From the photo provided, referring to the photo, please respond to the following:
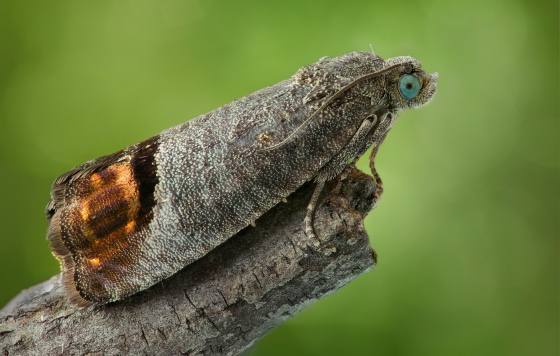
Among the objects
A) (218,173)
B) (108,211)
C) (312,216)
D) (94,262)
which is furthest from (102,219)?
(312,216)

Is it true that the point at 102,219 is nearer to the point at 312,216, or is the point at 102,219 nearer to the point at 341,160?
the point at 312,216

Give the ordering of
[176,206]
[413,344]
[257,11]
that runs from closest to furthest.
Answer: [176,206], [413,344], [257,11]

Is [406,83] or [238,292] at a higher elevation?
[406,83]

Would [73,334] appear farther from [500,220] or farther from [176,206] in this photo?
[500,220]

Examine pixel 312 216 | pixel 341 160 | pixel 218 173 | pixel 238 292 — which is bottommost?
pixel 238 292

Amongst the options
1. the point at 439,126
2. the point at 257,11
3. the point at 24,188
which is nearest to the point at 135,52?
the point at 257,11
